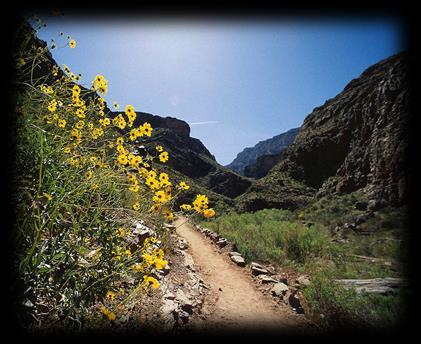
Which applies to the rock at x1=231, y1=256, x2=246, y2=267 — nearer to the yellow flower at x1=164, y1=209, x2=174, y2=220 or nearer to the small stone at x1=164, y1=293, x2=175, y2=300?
the small stone at x1=164, y1=293, x2=175, y2=300

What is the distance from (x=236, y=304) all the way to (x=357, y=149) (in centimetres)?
2378

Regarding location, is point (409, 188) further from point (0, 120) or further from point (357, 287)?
point (0, 120)

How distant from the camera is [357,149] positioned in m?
24.3

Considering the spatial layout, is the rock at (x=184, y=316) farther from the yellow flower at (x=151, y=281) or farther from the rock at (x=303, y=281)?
the rock at (x=303, y=281)

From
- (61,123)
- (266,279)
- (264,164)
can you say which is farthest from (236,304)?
(264,164)

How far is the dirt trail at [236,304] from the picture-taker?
4004mm

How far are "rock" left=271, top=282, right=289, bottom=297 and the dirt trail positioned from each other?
0.18 meters

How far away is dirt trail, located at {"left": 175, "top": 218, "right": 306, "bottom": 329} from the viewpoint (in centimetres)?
400

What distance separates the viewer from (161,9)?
256cm

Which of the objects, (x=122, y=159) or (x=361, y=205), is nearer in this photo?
(x=122, y=159)

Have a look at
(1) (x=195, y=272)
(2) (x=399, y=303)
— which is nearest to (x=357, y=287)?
(2) (x=399, y=303)

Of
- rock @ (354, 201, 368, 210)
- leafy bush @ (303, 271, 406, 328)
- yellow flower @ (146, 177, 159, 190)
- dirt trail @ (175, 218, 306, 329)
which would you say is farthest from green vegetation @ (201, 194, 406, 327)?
yellow flower @ (146, 177, 159, 190)

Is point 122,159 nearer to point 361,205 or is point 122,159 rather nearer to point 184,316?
point 184,316

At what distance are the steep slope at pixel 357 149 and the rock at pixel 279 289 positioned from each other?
442 inches
